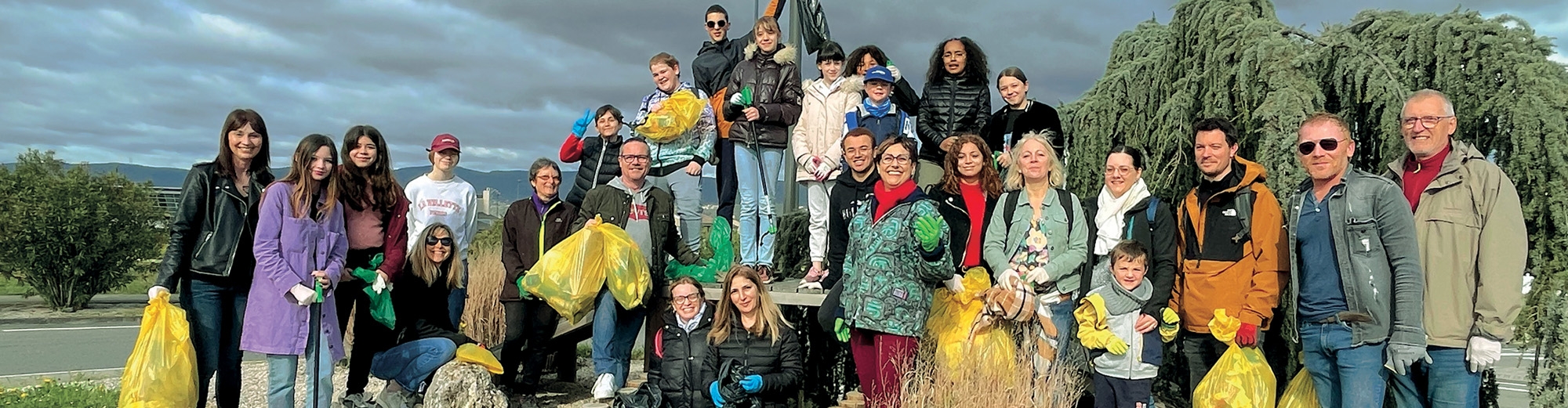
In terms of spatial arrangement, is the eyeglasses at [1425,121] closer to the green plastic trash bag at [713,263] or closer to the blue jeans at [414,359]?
the green plastic trash bag at [713,263]

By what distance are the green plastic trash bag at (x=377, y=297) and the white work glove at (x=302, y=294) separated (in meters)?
0.46

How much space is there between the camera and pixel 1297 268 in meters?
3.65

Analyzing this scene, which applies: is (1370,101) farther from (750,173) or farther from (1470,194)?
(750,173)

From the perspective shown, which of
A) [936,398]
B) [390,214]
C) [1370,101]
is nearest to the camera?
[936,398]

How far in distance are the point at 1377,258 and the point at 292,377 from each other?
4453 mm

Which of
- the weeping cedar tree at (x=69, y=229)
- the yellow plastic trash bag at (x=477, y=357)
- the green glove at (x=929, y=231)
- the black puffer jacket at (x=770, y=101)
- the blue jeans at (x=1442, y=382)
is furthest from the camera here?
the weeping cedar tree at (x=69, y=229)

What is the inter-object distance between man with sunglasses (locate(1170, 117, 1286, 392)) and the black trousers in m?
3.34

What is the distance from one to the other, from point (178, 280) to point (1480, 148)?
20.4ft

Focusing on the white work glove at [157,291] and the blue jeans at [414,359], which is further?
the blue jeans at [414,359]

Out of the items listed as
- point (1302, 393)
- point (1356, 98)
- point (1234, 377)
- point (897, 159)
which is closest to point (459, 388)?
point (897, 159)

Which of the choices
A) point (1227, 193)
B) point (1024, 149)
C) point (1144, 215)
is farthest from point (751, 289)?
point (1227, 193)

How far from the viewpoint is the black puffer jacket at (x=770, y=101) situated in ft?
18.0

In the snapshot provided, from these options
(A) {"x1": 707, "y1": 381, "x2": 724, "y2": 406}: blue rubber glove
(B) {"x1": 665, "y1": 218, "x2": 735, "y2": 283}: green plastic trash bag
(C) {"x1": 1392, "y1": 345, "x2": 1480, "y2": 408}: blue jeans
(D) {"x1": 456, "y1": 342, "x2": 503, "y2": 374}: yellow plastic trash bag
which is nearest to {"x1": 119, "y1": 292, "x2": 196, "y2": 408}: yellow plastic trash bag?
(D) {"x1": 456, "y1": 342, "x2": 503, "y2": 374}: yellow plastic trash bag

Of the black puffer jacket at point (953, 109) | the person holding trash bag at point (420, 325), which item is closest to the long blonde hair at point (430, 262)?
the person holding trash bag at point (420, 325)
